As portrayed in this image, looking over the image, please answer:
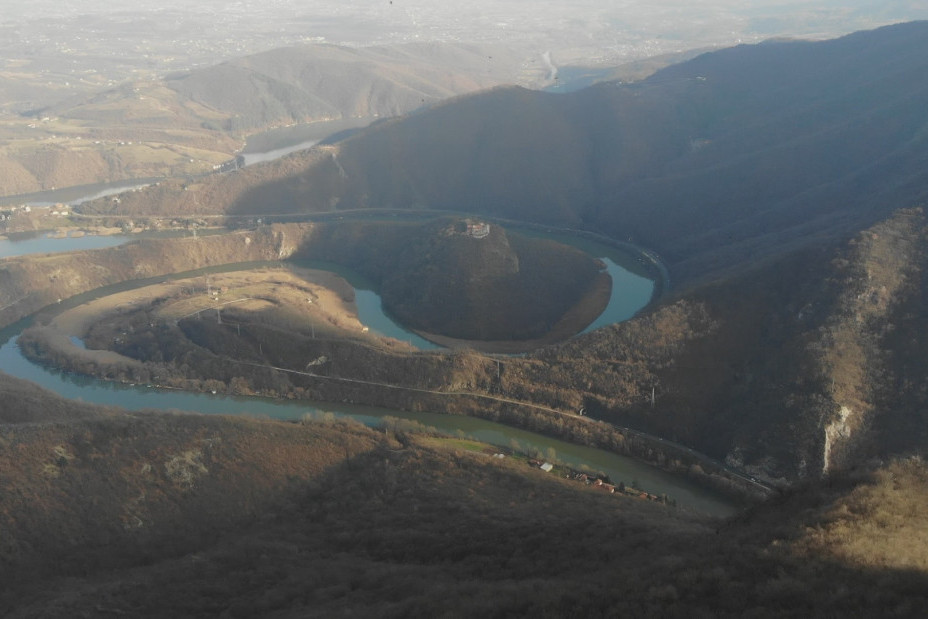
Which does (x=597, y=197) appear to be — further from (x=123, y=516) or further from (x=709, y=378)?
(x=123, y=516)

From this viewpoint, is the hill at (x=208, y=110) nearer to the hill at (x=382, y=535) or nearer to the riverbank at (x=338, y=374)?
the riverbank at (x=338, y=374)

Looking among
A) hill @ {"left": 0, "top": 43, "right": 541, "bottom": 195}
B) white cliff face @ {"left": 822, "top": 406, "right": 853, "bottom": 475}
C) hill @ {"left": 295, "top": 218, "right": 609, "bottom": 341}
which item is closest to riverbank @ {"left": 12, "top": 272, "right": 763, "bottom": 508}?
white cliff face @ {"left": 822, "top": 406, "right": 853, "bottom": 475}

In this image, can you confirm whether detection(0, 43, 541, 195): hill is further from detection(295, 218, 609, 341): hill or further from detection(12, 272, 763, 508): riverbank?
detection(12, 272, 763, 508): riverbank

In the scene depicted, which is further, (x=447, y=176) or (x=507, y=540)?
(x=447, y=176)

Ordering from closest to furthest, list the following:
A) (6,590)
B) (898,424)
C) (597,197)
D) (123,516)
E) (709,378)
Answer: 1. (6,590)
2. (123,516)
3. (898,424)
4. (709,378)
5. (597,197)

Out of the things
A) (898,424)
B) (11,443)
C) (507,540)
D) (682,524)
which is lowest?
(11,443)

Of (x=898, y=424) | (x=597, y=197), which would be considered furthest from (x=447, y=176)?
(x=898, y=424)

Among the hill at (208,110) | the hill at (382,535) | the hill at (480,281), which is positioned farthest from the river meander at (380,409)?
the hill at (208,110)
